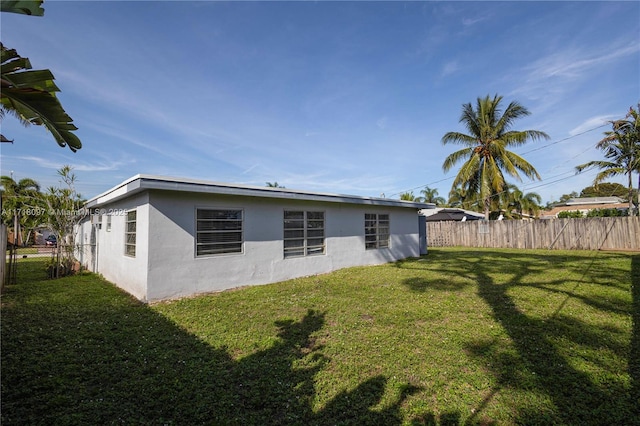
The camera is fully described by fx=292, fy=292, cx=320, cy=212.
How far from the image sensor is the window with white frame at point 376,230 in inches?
451

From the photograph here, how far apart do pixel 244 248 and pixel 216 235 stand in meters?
0.83

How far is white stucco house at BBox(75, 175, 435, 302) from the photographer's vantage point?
6.54 metres

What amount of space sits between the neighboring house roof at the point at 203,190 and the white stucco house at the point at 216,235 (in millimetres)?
22

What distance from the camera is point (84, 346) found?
163 inches

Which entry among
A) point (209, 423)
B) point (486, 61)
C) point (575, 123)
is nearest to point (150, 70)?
point (209, 423)

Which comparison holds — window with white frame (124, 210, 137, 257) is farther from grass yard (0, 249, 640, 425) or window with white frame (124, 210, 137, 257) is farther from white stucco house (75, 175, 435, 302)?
grass yard (0, 249, 640, 425)

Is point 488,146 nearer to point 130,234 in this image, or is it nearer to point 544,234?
point 544,234

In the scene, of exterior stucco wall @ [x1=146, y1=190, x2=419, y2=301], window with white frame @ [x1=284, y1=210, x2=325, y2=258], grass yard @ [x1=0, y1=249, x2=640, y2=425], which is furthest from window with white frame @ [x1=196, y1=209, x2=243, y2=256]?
window with white frame @ [x1=284, y1=210, x2=325, y2=258]

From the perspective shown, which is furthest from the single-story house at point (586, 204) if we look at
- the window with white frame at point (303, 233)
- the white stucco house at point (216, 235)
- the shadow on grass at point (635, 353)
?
the window with white frame at point (303, 233)

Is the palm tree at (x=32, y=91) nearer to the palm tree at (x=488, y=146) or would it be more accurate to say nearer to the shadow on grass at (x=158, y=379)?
the shadow on grass at (x=158, y=379)

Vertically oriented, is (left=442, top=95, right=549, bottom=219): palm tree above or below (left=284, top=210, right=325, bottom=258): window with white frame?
above

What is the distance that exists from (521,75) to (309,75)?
850 centimetres

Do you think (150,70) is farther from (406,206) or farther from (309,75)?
(406,206)

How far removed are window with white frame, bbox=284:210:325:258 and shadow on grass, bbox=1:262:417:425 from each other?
390 cm
